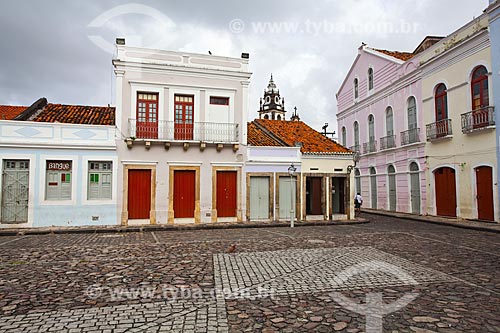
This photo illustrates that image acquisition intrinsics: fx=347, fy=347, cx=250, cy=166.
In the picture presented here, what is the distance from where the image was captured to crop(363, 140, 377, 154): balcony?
2234 centimetres

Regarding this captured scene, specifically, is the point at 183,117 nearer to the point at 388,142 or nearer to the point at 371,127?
the point at 388,142

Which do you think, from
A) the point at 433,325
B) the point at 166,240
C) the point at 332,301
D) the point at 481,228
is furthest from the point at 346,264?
the point at 481,228

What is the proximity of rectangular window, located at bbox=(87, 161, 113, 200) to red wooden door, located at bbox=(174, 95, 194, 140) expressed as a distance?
307cm

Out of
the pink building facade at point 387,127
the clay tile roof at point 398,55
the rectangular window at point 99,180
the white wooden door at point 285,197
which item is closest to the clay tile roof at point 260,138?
the white wooden door at point 285,197

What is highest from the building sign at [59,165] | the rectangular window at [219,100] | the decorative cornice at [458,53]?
the decorative cornice at [458,53]

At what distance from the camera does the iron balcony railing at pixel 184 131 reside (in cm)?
1438

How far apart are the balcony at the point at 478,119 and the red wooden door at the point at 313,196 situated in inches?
268

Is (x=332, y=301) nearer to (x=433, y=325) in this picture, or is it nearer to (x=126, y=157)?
(x=433, y=325)

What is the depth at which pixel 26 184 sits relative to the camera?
13.2m

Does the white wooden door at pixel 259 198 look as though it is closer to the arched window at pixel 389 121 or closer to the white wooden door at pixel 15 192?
the white wooden door at pixel 15 192

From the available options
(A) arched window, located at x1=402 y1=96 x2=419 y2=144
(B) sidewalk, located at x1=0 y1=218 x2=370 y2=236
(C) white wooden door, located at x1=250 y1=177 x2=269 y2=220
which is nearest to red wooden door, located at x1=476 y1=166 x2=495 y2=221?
(A) arched window, located at x1=402 y1=96 x2=419 y2=144

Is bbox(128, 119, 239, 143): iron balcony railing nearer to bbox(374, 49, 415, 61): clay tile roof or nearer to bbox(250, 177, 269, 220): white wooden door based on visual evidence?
bbox(250, 177, 269, 220): white wooden door

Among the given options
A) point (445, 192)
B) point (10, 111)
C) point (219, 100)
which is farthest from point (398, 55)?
point (10, 111)

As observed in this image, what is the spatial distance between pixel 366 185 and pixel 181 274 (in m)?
19.6
